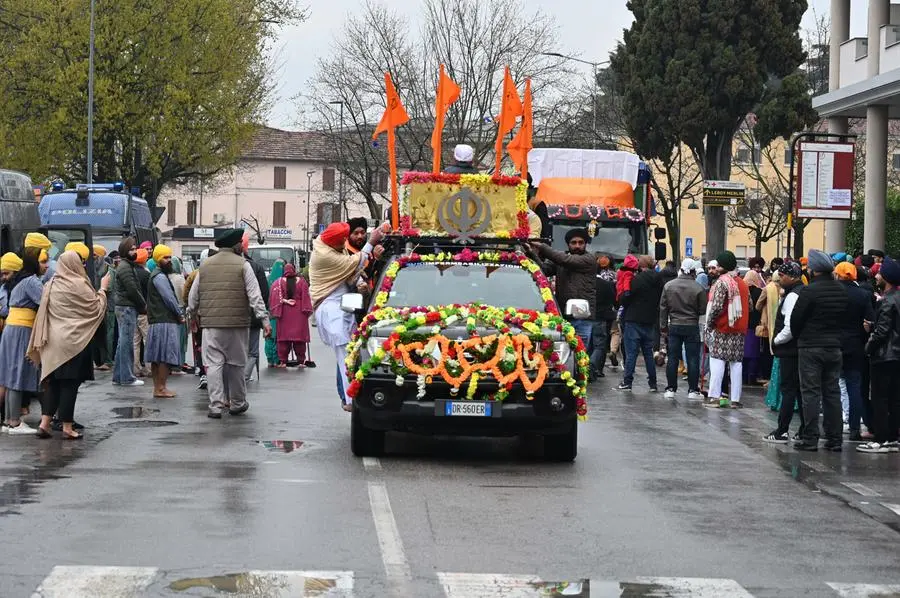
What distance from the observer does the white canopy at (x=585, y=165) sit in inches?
1156

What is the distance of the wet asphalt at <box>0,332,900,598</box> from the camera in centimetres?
812

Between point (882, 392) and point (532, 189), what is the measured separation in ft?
51.8

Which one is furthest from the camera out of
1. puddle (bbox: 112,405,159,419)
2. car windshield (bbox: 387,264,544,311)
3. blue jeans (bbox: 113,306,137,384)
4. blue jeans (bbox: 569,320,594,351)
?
blue jeans (bbox: 569,320,594,351)

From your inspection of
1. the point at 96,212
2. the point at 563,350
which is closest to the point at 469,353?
the point at 563,350

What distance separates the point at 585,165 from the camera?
29547mm

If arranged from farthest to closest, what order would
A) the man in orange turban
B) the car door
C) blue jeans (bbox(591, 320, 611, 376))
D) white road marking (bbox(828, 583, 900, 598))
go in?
the car door → blue jeans (bbox(591, 320, 611, 376)) → the man in orange turban → white road marking (bbox(828, 583, 900, 598))

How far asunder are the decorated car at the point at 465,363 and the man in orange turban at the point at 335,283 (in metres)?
1.76

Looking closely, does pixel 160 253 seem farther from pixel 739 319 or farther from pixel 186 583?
pixel 186 583

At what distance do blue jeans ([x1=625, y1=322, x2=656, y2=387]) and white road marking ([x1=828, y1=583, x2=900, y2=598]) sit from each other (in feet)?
41.8

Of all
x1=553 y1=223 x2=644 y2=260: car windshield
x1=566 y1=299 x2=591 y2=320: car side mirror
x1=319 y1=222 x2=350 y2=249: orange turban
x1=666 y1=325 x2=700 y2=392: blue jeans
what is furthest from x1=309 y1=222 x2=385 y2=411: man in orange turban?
x1=553 y1=223 x2=644 y2=260: car windshield

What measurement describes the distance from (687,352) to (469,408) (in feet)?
27.6

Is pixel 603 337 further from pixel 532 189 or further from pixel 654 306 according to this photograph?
pixel 532 189

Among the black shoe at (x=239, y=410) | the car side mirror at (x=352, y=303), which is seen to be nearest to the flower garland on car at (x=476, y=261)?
the car side mirror at (x=352, y=303)

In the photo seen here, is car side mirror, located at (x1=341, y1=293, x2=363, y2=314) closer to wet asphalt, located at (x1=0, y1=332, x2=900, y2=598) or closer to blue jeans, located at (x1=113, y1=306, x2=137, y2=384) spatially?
wet asphalt, located at (x1=0, y1=332, x2=900, y2=598)
